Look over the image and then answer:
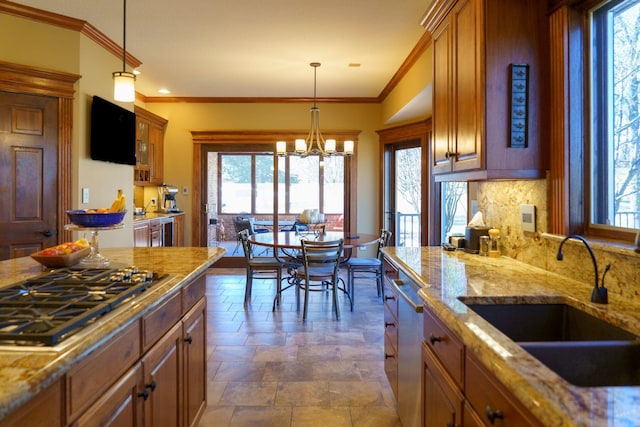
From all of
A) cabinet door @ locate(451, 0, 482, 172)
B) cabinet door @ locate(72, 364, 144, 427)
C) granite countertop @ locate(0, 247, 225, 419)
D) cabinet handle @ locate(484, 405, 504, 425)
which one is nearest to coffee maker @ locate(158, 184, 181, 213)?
granite countertop @ locate(0, 247, 225, 419)

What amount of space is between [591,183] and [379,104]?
16.6 ft

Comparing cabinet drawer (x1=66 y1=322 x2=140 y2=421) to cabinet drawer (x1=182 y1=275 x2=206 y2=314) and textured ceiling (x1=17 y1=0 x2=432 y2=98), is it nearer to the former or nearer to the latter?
cabinet drawer (x1=182 y1=275 x2=206 y2=314)

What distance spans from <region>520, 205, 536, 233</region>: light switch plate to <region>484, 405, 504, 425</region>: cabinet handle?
1.29 m

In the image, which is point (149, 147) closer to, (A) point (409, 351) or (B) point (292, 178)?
(B) point (292, 178)

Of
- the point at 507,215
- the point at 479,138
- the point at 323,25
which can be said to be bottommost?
the point at 507,215

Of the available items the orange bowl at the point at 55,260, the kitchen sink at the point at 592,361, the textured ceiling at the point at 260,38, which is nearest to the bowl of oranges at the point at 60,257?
the orange bowl at the point at 55,260

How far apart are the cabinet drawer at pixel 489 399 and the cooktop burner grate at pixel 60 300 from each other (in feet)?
3.57

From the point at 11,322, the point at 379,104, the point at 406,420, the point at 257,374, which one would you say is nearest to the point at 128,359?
the point at 11,322

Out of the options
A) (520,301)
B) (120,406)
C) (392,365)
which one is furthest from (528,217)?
(120,406)

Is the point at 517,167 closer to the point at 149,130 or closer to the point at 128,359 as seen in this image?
the point at 128,359

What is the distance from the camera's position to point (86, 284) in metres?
1.52

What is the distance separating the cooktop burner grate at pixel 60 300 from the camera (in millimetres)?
969

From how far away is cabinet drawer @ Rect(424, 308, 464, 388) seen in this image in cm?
126

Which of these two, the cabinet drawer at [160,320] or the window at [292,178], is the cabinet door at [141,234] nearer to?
the window at [292,178]
